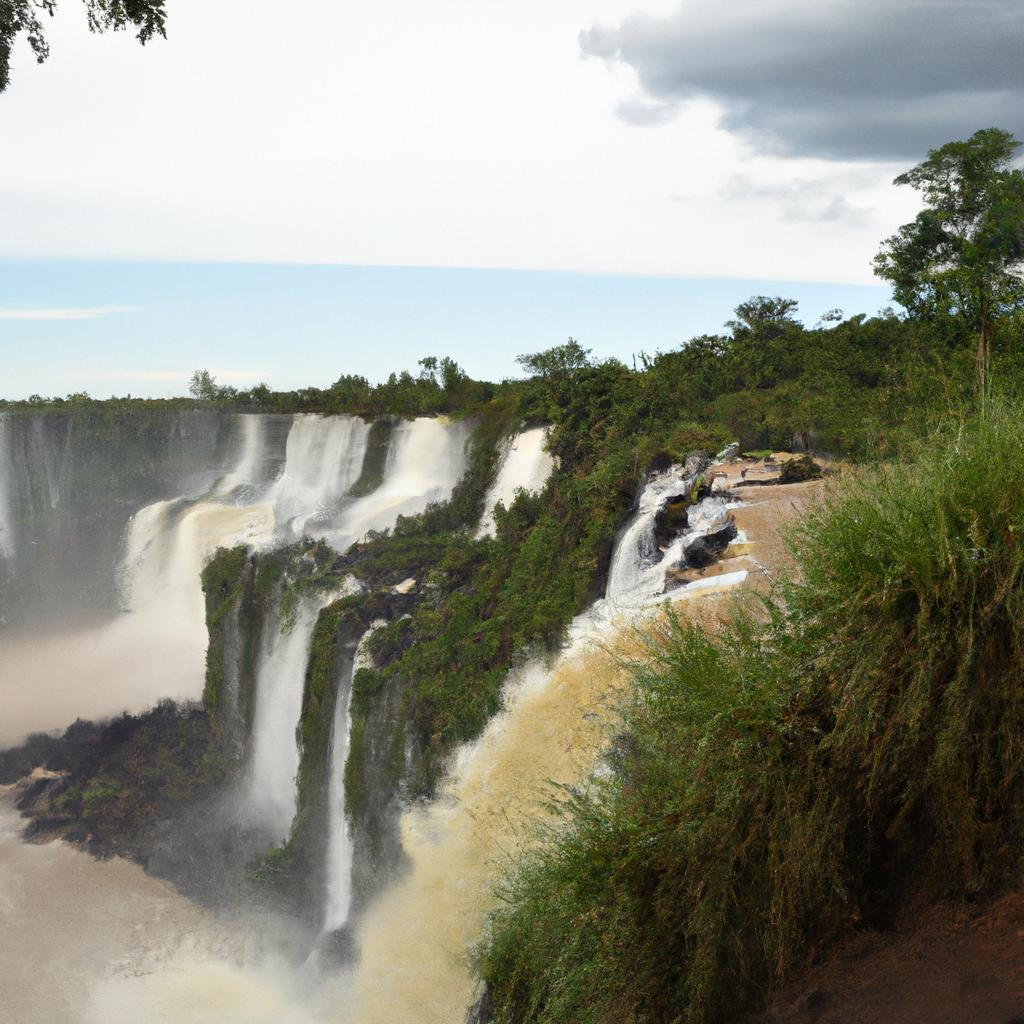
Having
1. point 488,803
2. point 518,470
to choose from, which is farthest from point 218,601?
point 488,803

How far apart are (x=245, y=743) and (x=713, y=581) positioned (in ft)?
35.0

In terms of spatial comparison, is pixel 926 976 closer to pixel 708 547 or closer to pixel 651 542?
pixel 708 547

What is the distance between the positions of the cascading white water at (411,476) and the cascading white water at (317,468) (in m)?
0.86

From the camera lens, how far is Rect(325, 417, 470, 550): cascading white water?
62.0ft

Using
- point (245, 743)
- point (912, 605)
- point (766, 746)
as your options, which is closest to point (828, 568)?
point (912, 605)

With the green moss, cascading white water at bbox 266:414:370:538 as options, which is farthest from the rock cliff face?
the green moss

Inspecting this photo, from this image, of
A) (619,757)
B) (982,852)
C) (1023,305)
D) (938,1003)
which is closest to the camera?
(938,1003)

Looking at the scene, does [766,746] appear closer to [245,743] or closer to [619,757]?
[619,757]

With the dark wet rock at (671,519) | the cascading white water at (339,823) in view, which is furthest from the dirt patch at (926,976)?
the cascading white water at (339,823)

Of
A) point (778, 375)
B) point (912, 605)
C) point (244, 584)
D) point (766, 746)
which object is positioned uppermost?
point (778, 375)

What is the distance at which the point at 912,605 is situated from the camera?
→ 15.2 ft

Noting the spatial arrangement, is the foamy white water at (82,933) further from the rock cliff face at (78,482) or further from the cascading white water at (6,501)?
the cascading white water at (6,501)

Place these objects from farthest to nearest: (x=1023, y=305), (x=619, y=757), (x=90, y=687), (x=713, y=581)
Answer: (x=90, y=687) → (x=1023, y=305) → (x=713, y=581) → (x=619, y=757)

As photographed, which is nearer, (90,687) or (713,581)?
(713,581)
